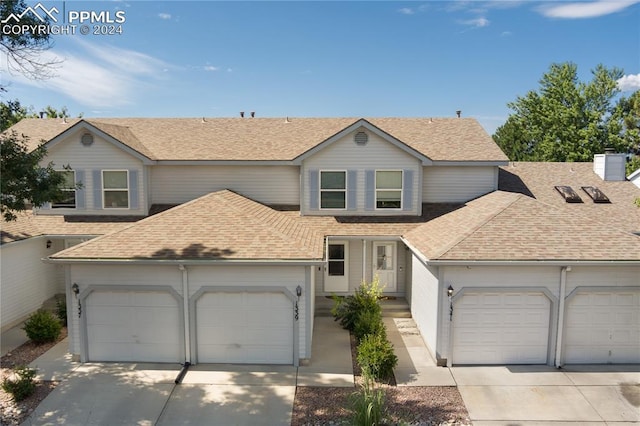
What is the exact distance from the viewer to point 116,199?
17.0 metres

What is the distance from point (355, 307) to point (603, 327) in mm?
6906

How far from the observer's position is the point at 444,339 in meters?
11.0

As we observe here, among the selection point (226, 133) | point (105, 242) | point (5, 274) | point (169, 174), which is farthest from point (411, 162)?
point (5, 274)

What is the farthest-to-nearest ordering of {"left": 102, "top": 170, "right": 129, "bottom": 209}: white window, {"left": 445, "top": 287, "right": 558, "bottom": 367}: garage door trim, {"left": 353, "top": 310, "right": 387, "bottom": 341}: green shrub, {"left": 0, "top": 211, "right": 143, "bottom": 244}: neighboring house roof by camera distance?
{"left": 102, "top": 170, "right": 129, "bottom": 209}: white window < {"left": 0, "top": 211, "right": 143, "bottom": 244}: neighboring house roof < {"left": 353, "top": 310, "right": 387, "bottom": 341}: green shrub < {"left": 445, "top": 287, "right": 558, "bottom": 367}: garage door trim

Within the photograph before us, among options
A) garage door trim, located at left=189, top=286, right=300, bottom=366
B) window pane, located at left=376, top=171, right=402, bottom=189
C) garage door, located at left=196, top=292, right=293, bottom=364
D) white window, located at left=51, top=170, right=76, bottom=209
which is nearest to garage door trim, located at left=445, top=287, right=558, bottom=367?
garage door trim, located at left=189, top=286, right=300, bottom=366

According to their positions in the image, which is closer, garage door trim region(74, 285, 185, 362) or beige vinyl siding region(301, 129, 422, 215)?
garage door trim region(74, 285, 185, 362)

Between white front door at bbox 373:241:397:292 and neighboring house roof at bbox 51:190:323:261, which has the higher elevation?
neighboring house roof at bbox 51:190:323:261

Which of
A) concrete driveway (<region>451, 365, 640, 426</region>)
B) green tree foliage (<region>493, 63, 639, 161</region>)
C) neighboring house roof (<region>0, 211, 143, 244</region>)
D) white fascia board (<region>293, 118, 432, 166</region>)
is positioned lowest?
concrete driveway (<region>451, 365, 640, 426</region>)

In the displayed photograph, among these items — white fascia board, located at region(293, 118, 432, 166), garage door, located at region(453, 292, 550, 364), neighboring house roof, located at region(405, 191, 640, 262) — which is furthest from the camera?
white fascia board, located at region(293, 118, 432, 166)

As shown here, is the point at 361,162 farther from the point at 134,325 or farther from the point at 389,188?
the point at 134,325

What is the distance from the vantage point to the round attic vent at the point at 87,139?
54.5 ft

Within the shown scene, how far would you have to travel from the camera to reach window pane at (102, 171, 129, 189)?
1692cm

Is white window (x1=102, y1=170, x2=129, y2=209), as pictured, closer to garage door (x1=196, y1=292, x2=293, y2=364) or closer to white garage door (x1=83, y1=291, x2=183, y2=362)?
white garage door (x1=83, y1=291, x2=183, y2=362)

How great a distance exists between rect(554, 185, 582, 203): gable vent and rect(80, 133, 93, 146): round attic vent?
2009cm
